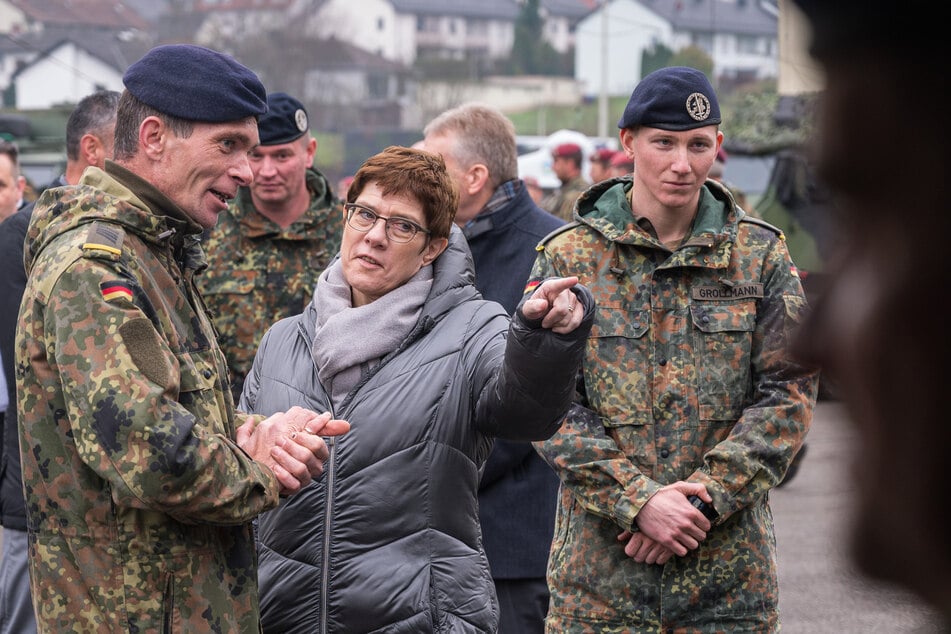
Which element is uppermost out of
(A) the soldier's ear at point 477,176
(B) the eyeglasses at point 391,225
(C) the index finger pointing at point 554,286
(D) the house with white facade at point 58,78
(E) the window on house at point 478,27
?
(E) the window on house at point 478,27

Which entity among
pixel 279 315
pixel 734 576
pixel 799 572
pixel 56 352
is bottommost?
pixel 799 572

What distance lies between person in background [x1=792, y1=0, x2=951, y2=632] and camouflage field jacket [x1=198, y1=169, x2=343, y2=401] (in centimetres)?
427

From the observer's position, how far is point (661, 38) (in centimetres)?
4056

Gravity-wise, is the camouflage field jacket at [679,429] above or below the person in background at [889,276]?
below

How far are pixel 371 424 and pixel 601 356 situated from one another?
81 centimetres

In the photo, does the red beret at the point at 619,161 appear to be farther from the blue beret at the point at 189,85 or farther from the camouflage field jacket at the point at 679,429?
the blue beret at the point at 189,85

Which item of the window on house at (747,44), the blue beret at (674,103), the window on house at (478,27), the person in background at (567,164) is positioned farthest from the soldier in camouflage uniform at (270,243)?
the window on house at (478,27)

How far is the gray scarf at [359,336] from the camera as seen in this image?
322 centimetres

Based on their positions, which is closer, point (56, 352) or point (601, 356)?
point (56, 352)

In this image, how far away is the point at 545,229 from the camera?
4.82 metres

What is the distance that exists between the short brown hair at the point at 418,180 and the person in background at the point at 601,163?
315 inches

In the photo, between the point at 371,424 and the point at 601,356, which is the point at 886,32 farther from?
the point at 601,356

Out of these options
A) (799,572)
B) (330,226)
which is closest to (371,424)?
(330,226)

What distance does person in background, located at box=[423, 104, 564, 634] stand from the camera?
4414 millimetres
